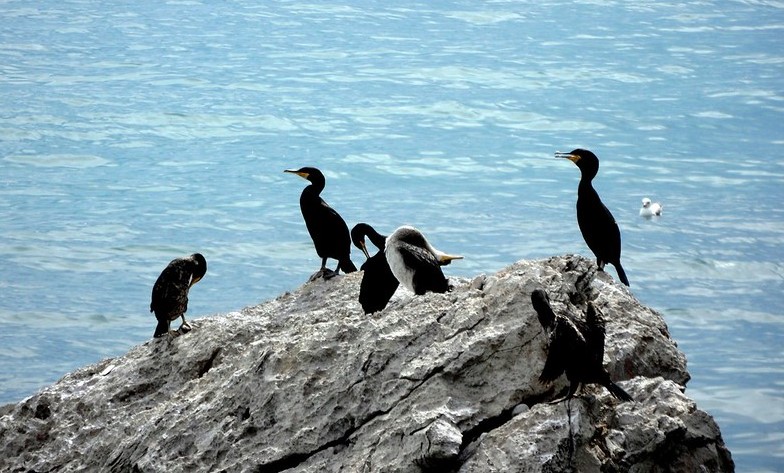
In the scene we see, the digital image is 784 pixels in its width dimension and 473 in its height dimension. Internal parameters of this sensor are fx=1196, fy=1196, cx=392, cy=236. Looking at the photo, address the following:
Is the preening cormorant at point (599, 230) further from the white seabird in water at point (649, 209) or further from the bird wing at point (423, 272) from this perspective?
the white seabird in water at point (649, 209)

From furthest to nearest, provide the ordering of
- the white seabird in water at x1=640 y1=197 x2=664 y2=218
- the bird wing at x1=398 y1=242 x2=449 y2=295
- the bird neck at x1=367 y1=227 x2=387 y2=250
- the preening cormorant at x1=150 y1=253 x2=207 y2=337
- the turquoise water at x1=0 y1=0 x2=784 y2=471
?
the white seabird in water at x1=640 y1=197 x2=664 y2=218
the turquoise water at x1=0 y1=0 x2=784 y2=471
the bird neck at x1=367 y1=227 x2=387 y2=250
the preening cormorant at x1=150 y1=253 x2=207 y2=337
the bird wing at x1=398 y1=242 x2=449 y2=295

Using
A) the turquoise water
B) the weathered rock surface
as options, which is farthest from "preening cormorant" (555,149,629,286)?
the turquoise water

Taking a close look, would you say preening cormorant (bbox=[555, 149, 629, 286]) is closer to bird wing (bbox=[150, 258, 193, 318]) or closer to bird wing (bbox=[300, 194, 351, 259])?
bird wing (bbox=[300, 194, 351, 259])

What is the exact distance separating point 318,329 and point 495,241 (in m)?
7.42

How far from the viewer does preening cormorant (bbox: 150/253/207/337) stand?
492 centimetres

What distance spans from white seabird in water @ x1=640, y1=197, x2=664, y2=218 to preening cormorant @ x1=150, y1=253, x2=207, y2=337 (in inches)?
312

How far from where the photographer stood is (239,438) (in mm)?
3721

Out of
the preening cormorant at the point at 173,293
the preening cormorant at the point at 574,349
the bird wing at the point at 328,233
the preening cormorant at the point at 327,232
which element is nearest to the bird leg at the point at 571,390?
the preening cormorant at the point at 574,349

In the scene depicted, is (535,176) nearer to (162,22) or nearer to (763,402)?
(763,402)

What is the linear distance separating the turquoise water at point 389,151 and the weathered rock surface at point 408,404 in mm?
4525

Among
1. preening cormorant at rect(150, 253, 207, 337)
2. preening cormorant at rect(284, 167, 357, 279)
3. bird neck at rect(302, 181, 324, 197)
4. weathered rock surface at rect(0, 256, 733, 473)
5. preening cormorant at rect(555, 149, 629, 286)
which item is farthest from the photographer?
bird neck at rect(302, 181, 324, 197)

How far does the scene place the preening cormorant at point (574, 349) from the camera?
3.30 meters

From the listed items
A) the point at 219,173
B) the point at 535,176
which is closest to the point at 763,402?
the point at 535,176

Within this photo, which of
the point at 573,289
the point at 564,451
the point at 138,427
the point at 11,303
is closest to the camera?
the point at 564,451
